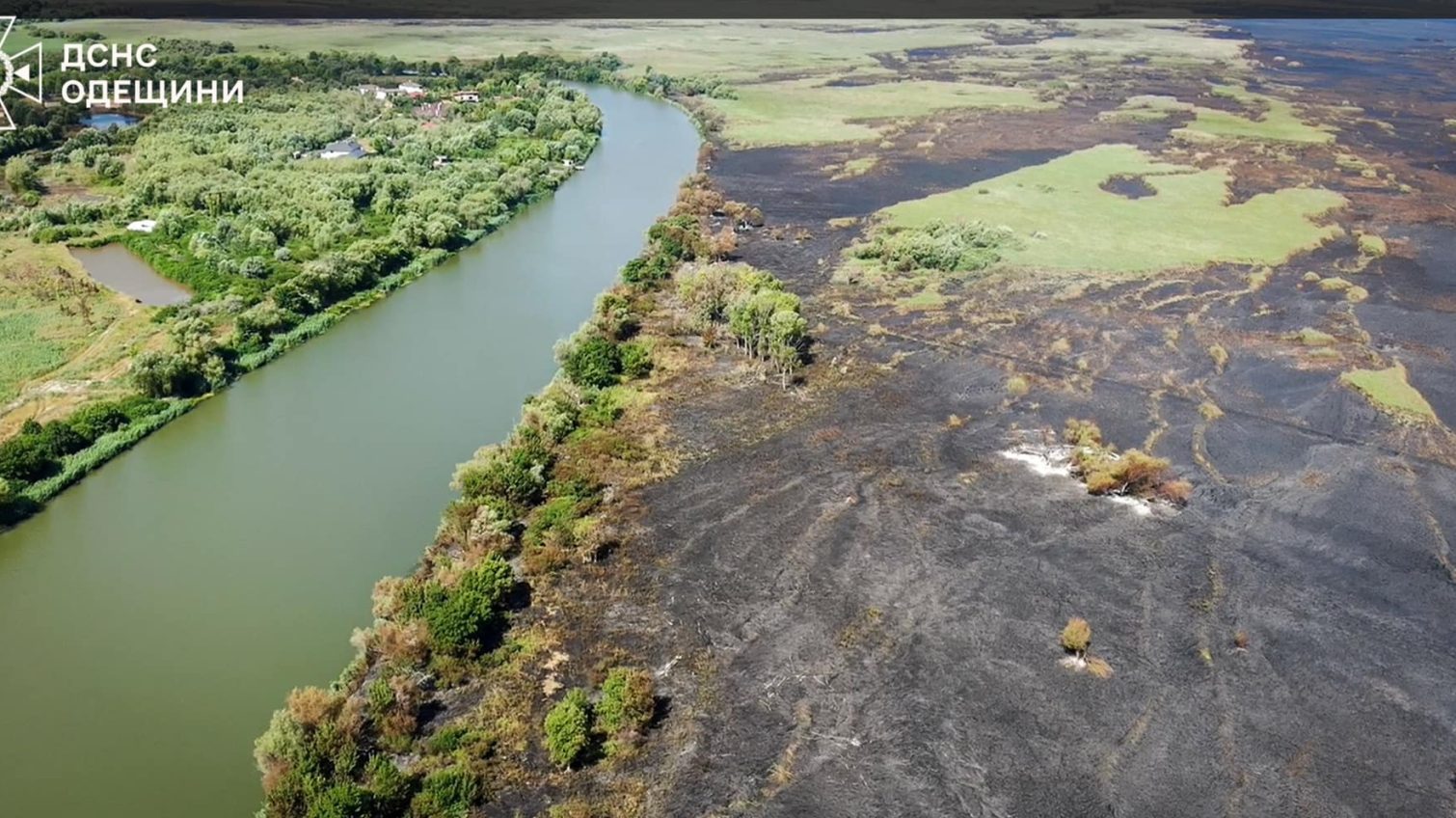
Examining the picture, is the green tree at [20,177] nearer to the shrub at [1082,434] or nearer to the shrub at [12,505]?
the shrub at [12,505]

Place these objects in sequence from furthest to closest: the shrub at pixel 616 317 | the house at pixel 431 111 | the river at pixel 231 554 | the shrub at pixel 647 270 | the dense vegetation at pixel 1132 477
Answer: the house at pixel 431 111, the shrub at pixel 647 270, the shrub at pixel 616 317, the dense vegetation at pixel 1132 477, the river at pixel 231 554

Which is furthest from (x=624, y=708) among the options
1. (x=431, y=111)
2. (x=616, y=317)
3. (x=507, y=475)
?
(x=431, y=111)

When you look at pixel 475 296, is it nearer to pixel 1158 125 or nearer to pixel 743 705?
pixel 743 705

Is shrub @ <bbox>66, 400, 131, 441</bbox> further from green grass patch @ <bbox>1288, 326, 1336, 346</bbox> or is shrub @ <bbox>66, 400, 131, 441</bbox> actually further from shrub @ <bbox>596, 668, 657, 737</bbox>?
green grass patch @ <bbox>1288, 326, 1336, 346</bbox>

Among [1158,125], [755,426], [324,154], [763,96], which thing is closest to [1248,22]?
[1158,125]

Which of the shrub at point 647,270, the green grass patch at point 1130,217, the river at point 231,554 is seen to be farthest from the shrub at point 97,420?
the green grass patch at point 1130,217

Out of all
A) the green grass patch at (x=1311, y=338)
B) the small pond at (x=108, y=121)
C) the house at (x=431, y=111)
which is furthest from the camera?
the house at (x=431, y=111)

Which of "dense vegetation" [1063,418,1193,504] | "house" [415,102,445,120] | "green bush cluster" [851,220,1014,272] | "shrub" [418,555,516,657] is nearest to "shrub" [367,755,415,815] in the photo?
"shrub" [418,555,516,657]
